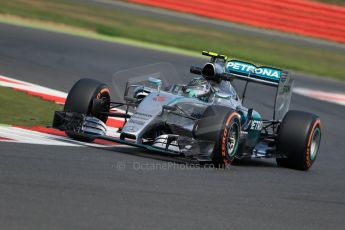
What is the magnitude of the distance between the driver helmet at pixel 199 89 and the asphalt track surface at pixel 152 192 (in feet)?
3.20

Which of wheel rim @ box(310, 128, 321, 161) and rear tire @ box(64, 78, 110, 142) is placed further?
wheel rim @ box(310, 128, 321, 161)

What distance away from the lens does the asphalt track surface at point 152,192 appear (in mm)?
6285

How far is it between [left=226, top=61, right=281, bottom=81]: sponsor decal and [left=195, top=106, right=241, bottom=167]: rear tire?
168cm

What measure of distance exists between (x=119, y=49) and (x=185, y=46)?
3.65 meters

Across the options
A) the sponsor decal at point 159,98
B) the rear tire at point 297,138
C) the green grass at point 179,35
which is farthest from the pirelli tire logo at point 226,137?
the green grass at point 179,35

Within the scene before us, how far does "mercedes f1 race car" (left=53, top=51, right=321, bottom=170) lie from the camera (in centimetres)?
938

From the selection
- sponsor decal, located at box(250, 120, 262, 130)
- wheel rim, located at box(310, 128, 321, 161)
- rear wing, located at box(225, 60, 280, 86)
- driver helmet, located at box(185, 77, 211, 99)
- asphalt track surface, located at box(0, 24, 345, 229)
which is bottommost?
asphalt track surface, located at box(0, 24, 345, 229)

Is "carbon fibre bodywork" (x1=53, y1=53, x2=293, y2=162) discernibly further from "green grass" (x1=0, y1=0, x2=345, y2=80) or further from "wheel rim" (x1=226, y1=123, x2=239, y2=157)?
"green grass" (x1=0, y1=0, x2=345, y2=80)

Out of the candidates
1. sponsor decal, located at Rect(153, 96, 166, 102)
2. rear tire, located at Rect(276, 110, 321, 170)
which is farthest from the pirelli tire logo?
rear tire, located at Rect(276, 110, 321, 170)

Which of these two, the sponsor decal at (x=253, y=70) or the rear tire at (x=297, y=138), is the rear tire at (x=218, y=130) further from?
the sponsor decal at (x=253, y=70)

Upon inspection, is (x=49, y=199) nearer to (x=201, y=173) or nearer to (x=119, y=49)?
(x=201, y=173)

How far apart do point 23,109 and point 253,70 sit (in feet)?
10.7

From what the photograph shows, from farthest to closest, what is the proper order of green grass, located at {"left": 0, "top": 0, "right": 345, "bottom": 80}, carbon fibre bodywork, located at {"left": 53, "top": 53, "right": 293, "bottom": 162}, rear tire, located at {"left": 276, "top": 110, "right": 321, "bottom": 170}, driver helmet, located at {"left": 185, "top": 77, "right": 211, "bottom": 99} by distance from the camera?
green grass, located at {"left": 0, "top": 0, "right": 345, "bottom": 80}
rear tire, located at {"left": 276, "top": 110, "right": 321, "bottom": 170}
driver helmet, located at {"left": 185, "top": 77, "right": 211, "bottom": 99}
carbon fibre bodywork, located at {"left": 53, "top": 53, "right": 293, "bottom": 162}

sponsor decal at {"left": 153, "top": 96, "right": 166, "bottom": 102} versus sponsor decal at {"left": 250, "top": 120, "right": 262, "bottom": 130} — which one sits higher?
sponsor decal at {"left": 153, "top": 96, "right": 166, "bottom": 102}
